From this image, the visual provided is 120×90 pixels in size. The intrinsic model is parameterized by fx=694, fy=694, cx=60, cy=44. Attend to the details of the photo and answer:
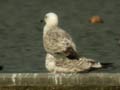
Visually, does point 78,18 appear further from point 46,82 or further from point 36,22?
point 46,82

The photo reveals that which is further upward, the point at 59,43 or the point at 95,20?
the point at 95,20

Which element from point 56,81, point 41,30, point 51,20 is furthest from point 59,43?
point 41,30

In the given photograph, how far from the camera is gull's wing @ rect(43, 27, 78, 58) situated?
9.05m

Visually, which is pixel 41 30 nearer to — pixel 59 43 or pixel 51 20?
pixel 51 20

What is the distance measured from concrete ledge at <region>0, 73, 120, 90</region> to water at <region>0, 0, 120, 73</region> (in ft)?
11.4

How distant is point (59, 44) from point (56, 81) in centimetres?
148

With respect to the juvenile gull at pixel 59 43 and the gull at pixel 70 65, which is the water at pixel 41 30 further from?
the gull at pixel 70 65

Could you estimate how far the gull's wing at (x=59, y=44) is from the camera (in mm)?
9055

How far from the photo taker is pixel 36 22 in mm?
18750

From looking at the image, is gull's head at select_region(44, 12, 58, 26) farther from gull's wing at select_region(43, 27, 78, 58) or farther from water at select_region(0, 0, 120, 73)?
water at select_region(0, 0, 120, 73)

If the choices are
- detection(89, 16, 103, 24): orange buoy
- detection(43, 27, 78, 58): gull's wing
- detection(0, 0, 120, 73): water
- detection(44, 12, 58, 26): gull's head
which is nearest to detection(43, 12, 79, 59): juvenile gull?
detection(43, 27, 78, 58): gull's wing

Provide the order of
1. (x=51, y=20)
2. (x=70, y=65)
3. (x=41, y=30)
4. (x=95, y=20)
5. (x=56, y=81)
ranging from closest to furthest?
1. (x=56, y=81)
2. (x=70, y=65)
3. (x=51, y=20)
4. (x=41, y=30)
5. (x=95, y=20)

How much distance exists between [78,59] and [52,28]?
1.08 m

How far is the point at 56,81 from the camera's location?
781 cm
